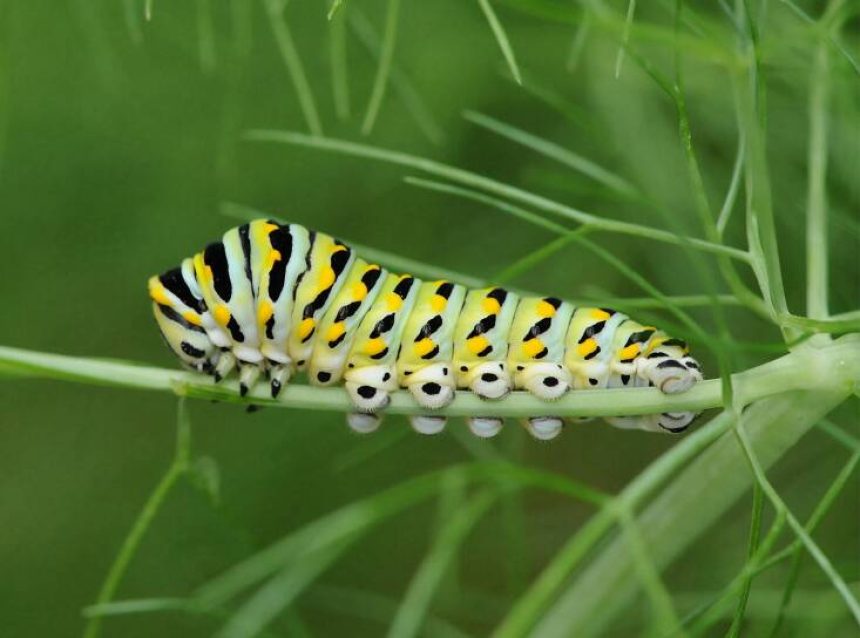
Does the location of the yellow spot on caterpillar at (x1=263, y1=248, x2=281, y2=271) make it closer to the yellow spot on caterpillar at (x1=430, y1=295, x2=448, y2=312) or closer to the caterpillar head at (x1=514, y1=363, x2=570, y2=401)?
the yellow spot on caterpillar at (x1=430, y1=295, x2=448, y2=312)

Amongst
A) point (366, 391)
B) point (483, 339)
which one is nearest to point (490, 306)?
point (483, 339)

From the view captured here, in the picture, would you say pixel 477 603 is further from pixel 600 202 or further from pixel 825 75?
pixel 825 75

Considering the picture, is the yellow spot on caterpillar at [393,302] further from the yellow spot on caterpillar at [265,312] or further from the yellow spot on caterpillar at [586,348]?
the yellow spot on caterpillar at [586,348]

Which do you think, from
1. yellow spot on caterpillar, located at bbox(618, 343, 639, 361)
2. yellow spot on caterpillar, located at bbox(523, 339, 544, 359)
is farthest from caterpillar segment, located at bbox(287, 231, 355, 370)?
yellow spot on caterpillar, located at bbox(618, 343, 639, 361)

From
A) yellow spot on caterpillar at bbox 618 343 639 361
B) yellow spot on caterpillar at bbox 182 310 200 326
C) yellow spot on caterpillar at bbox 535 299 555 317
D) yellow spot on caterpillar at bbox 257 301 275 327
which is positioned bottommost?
yellow spot on caterpillar at bbox 182 310 200 326

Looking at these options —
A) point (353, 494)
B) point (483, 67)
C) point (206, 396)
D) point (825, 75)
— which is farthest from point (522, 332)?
point (353, 494)

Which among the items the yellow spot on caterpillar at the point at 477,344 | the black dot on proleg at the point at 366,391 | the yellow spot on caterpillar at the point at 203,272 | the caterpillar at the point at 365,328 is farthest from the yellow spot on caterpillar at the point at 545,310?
the yellow spot on caterpillar at the point at 203,272
